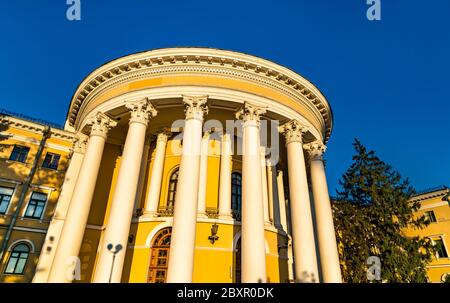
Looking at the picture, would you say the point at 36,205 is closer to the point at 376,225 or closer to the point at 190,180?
the point at 190,180

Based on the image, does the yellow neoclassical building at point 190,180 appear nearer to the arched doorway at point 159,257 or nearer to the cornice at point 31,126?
the arched doorway at point 159,257

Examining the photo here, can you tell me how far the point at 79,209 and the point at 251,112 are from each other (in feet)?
28.3

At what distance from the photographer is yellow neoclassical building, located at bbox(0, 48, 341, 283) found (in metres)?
10.5

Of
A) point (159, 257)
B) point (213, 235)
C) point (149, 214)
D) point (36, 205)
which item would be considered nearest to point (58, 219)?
point (149, 214)

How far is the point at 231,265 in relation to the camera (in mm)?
12391

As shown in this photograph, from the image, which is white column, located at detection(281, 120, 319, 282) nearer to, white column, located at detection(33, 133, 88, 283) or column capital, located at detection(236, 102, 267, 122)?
column capital, located at detection(236, 102, 267, 122)

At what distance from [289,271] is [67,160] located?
60.3ft

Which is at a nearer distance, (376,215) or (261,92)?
(261,92)

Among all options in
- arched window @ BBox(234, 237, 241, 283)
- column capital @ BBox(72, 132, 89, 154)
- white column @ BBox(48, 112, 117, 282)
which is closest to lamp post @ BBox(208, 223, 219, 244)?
arched window @ BBox(234, 237, 241, 283)

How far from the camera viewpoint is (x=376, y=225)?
2073 cm

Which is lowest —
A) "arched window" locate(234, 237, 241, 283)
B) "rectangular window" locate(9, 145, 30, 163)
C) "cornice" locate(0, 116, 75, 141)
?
"arched window" locate(234, 237, 241, 283)

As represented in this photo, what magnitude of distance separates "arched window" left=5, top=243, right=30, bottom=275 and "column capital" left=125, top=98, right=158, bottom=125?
13369mm
